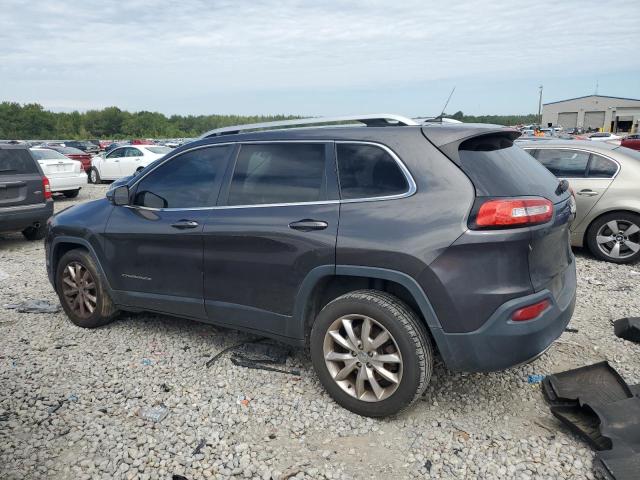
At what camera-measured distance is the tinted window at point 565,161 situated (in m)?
6.80

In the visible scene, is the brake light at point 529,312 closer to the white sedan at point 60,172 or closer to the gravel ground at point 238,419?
the gravel ground at point 238,419

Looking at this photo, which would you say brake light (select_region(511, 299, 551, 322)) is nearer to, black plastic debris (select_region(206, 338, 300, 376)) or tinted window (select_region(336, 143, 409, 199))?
tinted window (select_region(336, 143, 409, 199))

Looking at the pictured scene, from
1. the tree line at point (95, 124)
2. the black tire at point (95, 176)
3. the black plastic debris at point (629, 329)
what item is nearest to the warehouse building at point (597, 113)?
the tree line at point (95, 124)

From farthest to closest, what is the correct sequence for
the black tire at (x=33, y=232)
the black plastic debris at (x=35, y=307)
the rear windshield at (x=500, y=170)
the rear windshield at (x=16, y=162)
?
the black tire at (x=33, y=232) < the rear windshield at (x=16, y=162) < the black plastic debris at (x=35, y=307) < the rear windshield at (x=500, y=170)

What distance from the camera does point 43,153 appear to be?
14836 millimetres

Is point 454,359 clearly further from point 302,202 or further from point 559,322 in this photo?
point 302,202

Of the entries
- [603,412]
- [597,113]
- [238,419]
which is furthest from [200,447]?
[597,113]

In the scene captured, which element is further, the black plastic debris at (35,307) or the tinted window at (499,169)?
the black plastic debris at (35,307)

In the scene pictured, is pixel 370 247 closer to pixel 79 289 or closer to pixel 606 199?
pixel 79 289

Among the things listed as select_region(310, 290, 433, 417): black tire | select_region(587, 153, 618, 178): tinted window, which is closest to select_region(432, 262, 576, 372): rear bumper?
select_region(310, 290, 433, 417): black tire

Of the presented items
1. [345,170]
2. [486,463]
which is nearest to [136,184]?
[345,170]

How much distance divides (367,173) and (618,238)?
4.93 metres

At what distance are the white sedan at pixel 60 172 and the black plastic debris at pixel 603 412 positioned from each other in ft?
46.7

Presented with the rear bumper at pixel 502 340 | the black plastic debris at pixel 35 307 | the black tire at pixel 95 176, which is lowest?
the black tire at pixel 95 176
